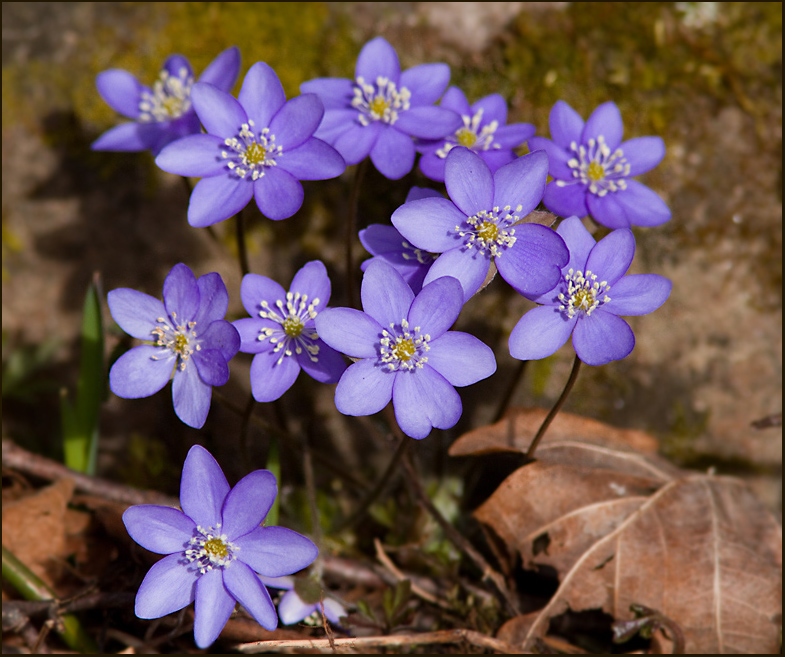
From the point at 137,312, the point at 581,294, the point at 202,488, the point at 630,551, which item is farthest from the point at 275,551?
the point at 630,551

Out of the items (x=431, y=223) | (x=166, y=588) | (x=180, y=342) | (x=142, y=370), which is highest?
(x=431, y=223)

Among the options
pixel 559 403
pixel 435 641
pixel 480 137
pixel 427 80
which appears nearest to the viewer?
pixel 559 403

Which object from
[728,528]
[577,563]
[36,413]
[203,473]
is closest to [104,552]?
[36,413]

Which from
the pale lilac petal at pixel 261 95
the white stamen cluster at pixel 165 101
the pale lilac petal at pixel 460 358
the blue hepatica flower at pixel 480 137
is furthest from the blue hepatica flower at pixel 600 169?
the white stamen cluster at pixel 165 101

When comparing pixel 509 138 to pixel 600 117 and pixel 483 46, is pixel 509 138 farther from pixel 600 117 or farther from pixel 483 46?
pixel 483 46

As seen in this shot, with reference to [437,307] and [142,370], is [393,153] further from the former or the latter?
[142,370]

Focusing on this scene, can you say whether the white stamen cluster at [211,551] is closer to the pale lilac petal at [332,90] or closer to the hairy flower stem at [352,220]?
the hairy flower stem at [352,220]
